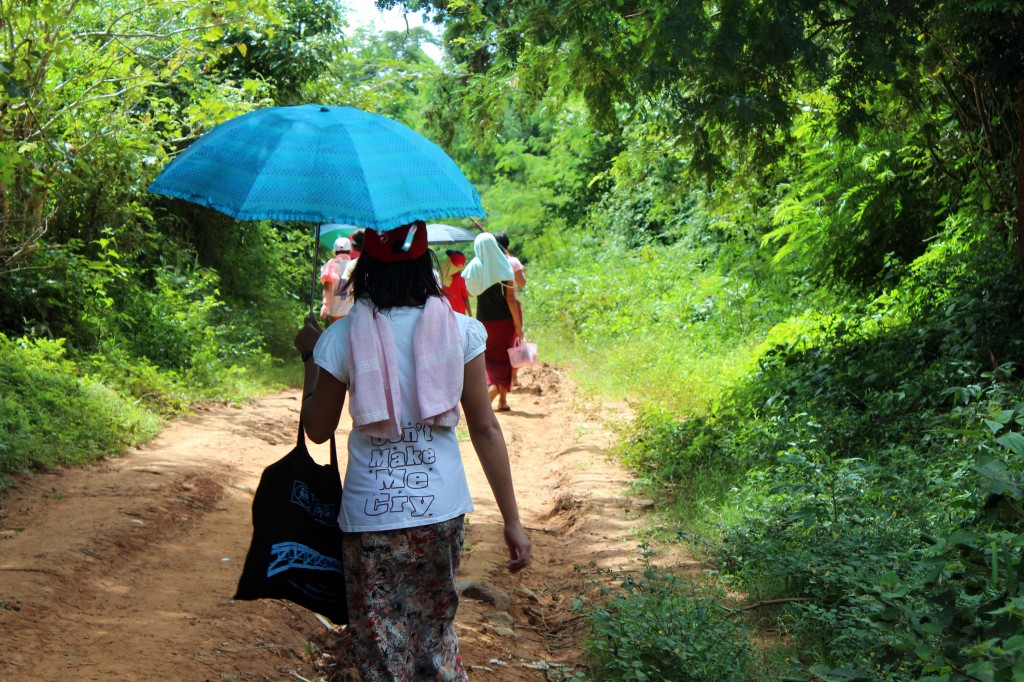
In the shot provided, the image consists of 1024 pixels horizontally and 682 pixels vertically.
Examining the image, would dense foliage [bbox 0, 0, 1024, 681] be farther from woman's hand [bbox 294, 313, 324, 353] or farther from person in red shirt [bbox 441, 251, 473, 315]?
woman's hand [bbox 294, 313, 324, 353]

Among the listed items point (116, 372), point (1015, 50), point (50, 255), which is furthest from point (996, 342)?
point (50, 255)

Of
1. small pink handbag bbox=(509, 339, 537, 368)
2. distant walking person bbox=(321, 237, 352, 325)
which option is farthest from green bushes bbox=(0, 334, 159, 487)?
small pink handbag bbox=(509, 339, 537, 368)

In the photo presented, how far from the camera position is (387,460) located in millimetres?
2922

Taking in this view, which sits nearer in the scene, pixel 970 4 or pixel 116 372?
pixel 970 4

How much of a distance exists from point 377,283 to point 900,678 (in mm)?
2130

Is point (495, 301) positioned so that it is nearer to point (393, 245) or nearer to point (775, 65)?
point (775, 65)

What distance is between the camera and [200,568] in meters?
5.69

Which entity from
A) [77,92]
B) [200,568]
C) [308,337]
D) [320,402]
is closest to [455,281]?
[77,92]

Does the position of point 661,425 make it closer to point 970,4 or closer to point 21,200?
point 970,4

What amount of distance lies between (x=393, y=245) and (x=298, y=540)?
3.09 ft

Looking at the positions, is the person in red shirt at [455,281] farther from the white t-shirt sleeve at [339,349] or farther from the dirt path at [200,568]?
the white t-shirt sleeve at [339,349]

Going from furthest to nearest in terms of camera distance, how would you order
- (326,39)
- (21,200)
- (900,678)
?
1. (326,39)
2. (21,200)
3. (900,678)

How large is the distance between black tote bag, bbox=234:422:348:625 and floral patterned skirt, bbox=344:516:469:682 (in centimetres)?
10

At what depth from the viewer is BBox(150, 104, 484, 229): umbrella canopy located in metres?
3.02
